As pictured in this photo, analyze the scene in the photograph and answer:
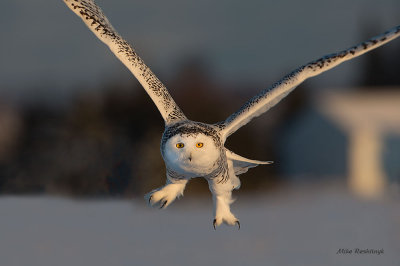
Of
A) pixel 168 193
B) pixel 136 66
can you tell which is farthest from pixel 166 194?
pixel 136 66

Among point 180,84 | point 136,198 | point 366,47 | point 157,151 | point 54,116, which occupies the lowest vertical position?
point 136,198

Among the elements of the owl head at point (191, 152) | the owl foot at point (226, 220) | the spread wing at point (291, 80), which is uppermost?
the spread wing at point (291, 80)

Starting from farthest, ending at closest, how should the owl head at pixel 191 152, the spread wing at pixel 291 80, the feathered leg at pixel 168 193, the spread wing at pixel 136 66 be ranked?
the feathered leg at pixel 168 193
the spread wing at pixel 136 66
the spread wing at pixel 291 80
the owl head at pixel 191 152

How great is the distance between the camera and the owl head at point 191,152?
680 centimetres

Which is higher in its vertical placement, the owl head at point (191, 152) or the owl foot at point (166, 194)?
the owl head at point (191, 152)

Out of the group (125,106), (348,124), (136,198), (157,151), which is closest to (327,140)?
A: (348,124)

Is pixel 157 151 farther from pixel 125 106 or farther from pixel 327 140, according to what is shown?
pixel 327 140

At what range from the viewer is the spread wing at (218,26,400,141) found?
23.9 feet

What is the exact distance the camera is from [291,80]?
23.9ft

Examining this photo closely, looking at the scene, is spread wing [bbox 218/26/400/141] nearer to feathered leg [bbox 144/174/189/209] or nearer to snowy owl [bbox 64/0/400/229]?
snowy owl [bbox 64/0/400/229]

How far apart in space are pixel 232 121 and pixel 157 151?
391 inches

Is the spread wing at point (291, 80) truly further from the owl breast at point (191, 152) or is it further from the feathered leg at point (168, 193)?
the feathered leg at point (168, 193)

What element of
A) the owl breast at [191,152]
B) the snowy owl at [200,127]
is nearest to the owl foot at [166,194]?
the snowy owl at [200,127]

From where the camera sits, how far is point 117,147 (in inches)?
563
